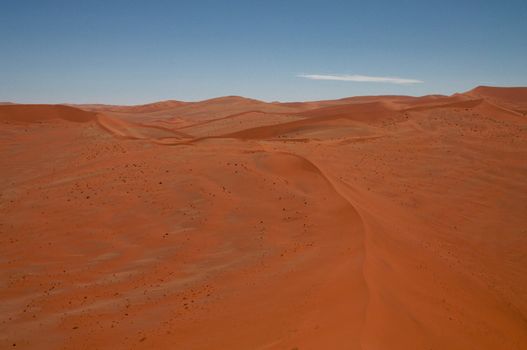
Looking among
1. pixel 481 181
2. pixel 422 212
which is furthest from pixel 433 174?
pixel 422 212

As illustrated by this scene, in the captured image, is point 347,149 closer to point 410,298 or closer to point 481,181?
point 481,181

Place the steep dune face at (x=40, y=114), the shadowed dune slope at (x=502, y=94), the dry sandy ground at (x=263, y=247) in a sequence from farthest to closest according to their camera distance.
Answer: the shadowed dune slope at (x=502, y=94) < the steep dune face at (x=40, y=114) < the dry sandy ground at (x=263, y=247)

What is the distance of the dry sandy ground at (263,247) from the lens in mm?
4664

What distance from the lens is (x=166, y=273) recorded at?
616cm

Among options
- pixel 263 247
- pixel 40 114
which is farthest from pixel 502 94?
pixel 263 247

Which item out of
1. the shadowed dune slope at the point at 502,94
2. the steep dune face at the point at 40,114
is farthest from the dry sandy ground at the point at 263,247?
the shadowed dune slope at the point at 502,94

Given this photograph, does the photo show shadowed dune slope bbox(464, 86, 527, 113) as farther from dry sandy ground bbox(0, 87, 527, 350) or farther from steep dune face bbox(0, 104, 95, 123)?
steep dune face bbox(0, 104, 95, 123)

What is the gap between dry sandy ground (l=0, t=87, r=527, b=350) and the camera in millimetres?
4664

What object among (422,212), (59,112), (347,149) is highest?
(59,112)

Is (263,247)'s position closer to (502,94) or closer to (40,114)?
(40,114)

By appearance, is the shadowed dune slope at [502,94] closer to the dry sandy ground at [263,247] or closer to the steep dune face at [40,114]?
the dry sandy ground at [263,247]

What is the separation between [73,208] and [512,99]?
5418cm

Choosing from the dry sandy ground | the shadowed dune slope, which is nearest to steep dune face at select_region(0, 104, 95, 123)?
the dry sandy ground

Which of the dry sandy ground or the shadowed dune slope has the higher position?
the shadowed dune slope
